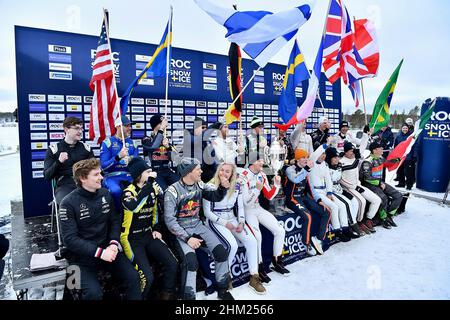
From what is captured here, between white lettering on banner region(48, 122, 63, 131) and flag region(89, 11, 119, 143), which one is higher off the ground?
flag region(89, 11, 119, 143)

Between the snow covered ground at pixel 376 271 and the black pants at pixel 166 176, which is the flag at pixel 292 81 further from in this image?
the snow covered ground at pixel 376 271

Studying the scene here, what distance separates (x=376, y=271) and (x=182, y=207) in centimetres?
321

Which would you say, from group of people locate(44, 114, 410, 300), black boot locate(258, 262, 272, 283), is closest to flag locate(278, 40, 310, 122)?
group of people locate(44, 114, 410, 300)

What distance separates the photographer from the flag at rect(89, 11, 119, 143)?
4.46 meters

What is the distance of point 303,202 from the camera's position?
5.41 meters

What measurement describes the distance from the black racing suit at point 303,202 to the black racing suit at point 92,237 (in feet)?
10.4

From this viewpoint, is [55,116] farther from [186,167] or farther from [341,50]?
[341,50]

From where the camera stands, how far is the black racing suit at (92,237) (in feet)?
9.11

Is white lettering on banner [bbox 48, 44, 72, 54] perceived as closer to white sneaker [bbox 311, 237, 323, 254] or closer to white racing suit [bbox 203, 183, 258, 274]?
white racing suit [bbox 203, 183, 258, 274]

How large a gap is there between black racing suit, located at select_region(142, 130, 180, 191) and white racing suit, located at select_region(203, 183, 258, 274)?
1070 millimetres

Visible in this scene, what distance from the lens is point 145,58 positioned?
703 cm
